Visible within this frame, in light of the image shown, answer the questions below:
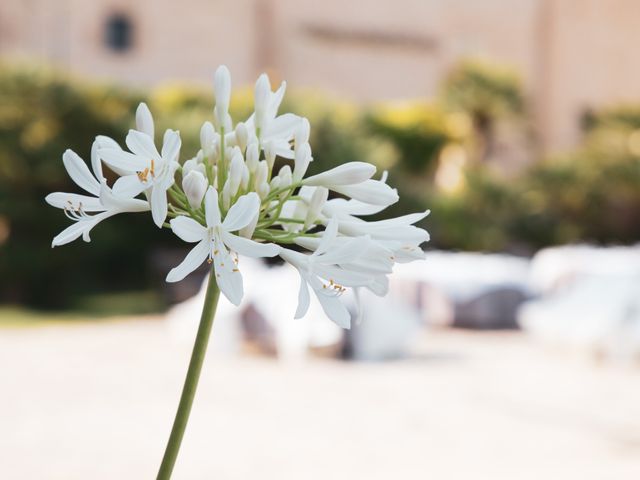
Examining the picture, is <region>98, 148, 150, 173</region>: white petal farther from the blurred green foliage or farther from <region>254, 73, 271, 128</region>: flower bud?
the blurred green foliage

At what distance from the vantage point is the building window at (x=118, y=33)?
75.7 ft

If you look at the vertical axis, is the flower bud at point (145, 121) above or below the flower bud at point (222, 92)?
below

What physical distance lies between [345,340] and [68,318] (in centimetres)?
377

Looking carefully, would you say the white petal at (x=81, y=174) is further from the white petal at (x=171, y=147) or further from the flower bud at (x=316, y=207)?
the flower bud at (x=316, y=207)

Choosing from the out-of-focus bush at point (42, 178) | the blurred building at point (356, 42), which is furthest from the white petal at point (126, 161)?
the blurred building at point (356, 42)

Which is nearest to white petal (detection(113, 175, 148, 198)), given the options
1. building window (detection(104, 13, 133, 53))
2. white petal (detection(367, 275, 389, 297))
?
white petal (detection(367, 275, 389, 297))

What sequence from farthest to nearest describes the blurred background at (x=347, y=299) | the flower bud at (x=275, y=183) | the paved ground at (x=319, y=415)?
the blurred background at (x=347, y=299), the paved ground at (x=319, y=415), the flower bud at (x=275, y=183)

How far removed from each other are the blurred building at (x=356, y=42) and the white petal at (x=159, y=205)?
21.6 m

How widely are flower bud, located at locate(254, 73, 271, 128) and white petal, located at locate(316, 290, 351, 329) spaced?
0.67 ft

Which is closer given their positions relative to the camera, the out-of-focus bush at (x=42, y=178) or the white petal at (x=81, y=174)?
the white petal at (x=81, y=174)

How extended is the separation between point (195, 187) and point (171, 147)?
0.05 metres

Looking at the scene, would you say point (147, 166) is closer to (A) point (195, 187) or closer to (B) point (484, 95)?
(A) point (195, 187)

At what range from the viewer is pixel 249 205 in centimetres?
86

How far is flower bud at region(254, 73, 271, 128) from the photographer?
3.35 feet
